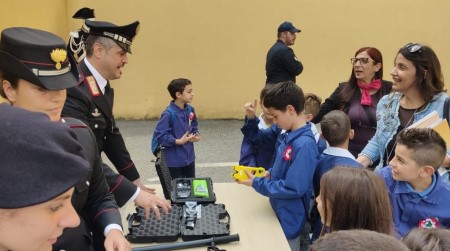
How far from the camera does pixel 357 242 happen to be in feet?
2.82

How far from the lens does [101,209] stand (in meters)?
1.69

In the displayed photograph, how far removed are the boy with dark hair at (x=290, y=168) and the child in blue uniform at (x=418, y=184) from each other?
42 centimetres

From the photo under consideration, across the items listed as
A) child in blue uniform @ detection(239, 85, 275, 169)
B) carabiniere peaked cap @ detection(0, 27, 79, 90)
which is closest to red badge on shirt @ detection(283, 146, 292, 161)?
child in blue uniform @ detection(239, 85, 275, 169)

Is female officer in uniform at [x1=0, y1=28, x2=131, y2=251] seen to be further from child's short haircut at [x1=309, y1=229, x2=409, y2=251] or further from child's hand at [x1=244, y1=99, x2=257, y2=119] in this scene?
child's hand at [x1=244, y1=99, x2=257, y2=119]

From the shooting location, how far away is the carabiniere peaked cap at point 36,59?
61.6 inches

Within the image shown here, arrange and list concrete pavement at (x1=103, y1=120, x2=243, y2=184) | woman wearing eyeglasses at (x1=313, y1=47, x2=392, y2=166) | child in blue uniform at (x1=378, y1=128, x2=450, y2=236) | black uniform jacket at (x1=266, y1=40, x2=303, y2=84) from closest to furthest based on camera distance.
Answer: child in blue uniform at (x1=378, y1=128, x2=450, y2=236) → woman wearing eyeglasses at (x1=313, y1=47, x2=392, y2=166) → concrete pavement at (x1=103, y1=120, x2=243, y2=184) → black uniform jacket at (x1=266, y1=40, x2=303, y2=84)

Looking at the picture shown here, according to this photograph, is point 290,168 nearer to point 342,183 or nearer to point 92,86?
point 342,183

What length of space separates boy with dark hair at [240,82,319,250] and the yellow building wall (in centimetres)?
454

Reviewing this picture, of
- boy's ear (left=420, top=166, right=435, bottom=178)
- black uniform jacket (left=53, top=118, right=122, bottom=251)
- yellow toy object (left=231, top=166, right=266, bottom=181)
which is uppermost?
boy's ear (left=420, top=166, right=435, bottom=178)

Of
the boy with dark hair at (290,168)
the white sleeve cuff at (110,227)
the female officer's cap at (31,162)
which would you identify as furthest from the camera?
the boy with dark hair at (290,168)

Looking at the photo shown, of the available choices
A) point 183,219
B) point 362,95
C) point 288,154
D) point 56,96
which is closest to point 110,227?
point 183,219

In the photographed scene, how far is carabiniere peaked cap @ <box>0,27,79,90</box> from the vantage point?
5.13 feet

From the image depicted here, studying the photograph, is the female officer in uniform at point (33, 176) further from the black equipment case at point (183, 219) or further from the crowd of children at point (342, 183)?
the crowd of children at point (342, 183)

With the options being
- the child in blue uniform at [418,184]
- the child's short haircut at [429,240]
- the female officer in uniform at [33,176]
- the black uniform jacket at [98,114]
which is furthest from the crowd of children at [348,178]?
the female officer in uniform at [33,176]
